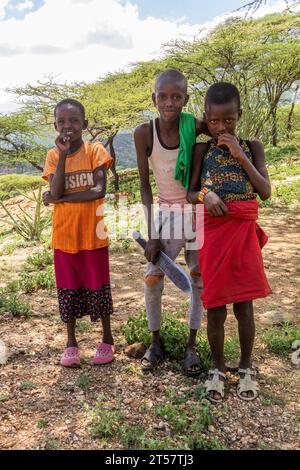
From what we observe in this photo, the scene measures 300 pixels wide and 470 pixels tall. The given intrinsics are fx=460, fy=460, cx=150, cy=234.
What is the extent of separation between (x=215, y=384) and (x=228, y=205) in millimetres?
925

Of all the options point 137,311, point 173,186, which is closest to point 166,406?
point 173,186

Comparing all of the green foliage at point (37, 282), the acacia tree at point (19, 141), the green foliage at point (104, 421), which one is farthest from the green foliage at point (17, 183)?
the green foliage at point (104, 421)

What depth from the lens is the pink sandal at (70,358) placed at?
9.05ft

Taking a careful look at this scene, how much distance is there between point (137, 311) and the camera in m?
3.76

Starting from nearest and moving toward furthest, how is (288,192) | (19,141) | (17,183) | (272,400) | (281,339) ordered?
(272,400) < (281,339) < (288,192) < (19,141) < (17,183)

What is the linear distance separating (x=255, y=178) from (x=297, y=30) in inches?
464

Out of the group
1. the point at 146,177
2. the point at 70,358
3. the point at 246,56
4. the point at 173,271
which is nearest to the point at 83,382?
the point at 70,358

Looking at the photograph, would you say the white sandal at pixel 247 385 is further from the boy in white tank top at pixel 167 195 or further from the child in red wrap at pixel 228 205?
the boy in white tank top at pixel 167 195

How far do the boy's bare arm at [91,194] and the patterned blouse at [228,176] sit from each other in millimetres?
650

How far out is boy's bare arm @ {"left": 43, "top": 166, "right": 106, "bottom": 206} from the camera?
258 centimetres

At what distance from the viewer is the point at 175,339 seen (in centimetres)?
280

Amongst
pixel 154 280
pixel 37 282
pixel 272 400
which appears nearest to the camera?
pixel 272 400

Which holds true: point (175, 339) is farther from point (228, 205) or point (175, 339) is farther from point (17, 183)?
point (17, 183)
